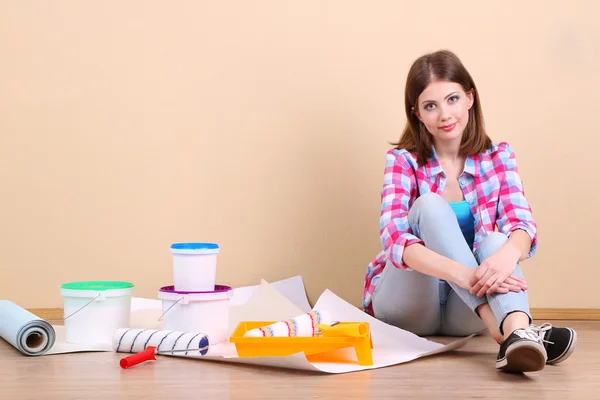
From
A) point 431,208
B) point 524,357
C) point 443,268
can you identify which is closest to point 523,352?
point 524,357

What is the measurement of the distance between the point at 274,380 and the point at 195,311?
1.22ft

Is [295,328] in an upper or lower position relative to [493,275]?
lower

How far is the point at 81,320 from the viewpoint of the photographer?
154cm

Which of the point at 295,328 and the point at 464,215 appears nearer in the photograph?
the point at 295,328

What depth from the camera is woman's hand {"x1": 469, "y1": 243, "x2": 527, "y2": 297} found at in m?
1.32

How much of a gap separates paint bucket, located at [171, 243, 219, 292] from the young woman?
383mm

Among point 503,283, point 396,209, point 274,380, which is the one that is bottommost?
point 274,380

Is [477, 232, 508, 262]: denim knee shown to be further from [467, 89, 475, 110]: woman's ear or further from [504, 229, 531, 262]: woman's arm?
[467, 89, 475, 110]: woman's ear

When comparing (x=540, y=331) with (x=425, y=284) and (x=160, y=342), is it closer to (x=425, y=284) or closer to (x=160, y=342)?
(x=425, y=284)

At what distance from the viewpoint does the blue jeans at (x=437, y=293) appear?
4.57ft

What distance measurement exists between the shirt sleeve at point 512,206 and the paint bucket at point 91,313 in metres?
0.84

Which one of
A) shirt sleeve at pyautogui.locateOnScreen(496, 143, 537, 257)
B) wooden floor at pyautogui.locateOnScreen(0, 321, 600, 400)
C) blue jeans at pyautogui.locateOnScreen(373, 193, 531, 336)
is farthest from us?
shirt sleeve at pyautogui.locateOnScreen(496, 143, 537, 257)

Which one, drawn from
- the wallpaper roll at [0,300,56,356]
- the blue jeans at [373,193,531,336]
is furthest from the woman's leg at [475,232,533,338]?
the wallpaper roll at [0,300,56,356]

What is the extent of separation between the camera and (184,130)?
216cm
